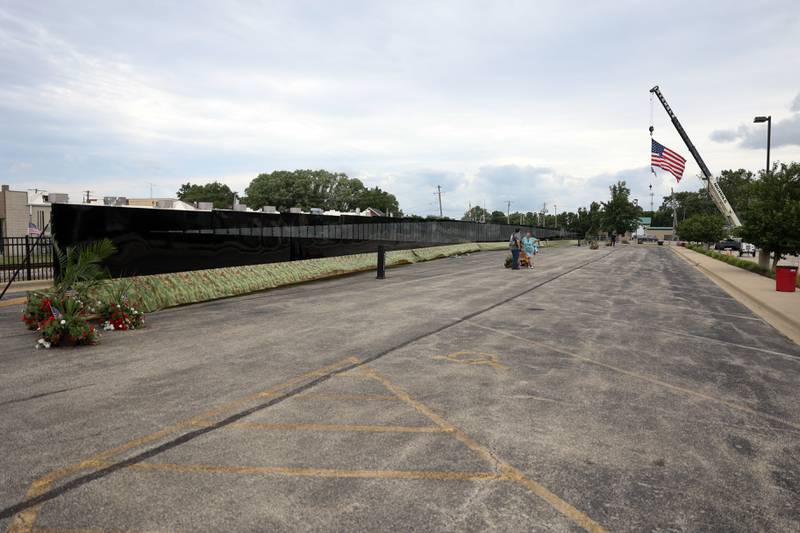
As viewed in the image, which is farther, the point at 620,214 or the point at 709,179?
the point at 620,214

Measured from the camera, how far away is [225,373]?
6984 mm

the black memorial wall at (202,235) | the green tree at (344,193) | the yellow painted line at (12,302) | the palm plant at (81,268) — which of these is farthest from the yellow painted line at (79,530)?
the green tree at (344,193)

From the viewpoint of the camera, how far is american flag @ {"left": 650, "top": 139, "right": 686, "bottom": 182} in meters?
44.0

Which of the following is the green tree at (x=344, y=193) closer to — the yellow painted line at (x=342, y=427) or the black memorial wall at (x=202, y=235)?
the black memorial wall at (x=202, y=235)

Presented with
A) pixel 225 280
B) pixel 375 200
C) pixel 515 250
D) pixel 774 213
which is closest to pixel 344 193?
pixel 375 200

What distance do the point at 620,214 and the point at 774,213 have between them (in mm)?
92378

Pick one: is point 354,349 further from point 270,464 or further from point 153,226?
point 153,226

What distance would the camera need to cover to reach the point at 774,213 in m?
21.3

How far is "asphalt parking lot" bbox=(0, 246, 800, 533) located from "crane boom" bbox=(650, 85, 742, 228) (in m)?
58.5

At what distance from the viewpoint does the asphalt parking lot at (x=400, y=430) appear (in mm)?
3617

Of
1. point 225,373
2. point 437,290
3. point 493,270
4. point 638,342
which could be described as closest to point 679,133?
point 493,270

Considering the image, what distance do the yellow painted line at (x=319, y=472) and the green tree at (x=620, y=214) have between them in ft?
367

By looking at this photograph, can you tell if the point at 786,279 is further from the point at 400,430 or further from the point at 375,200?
the point at 375,200

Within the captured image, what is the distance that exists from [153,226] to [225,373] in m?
7.96
